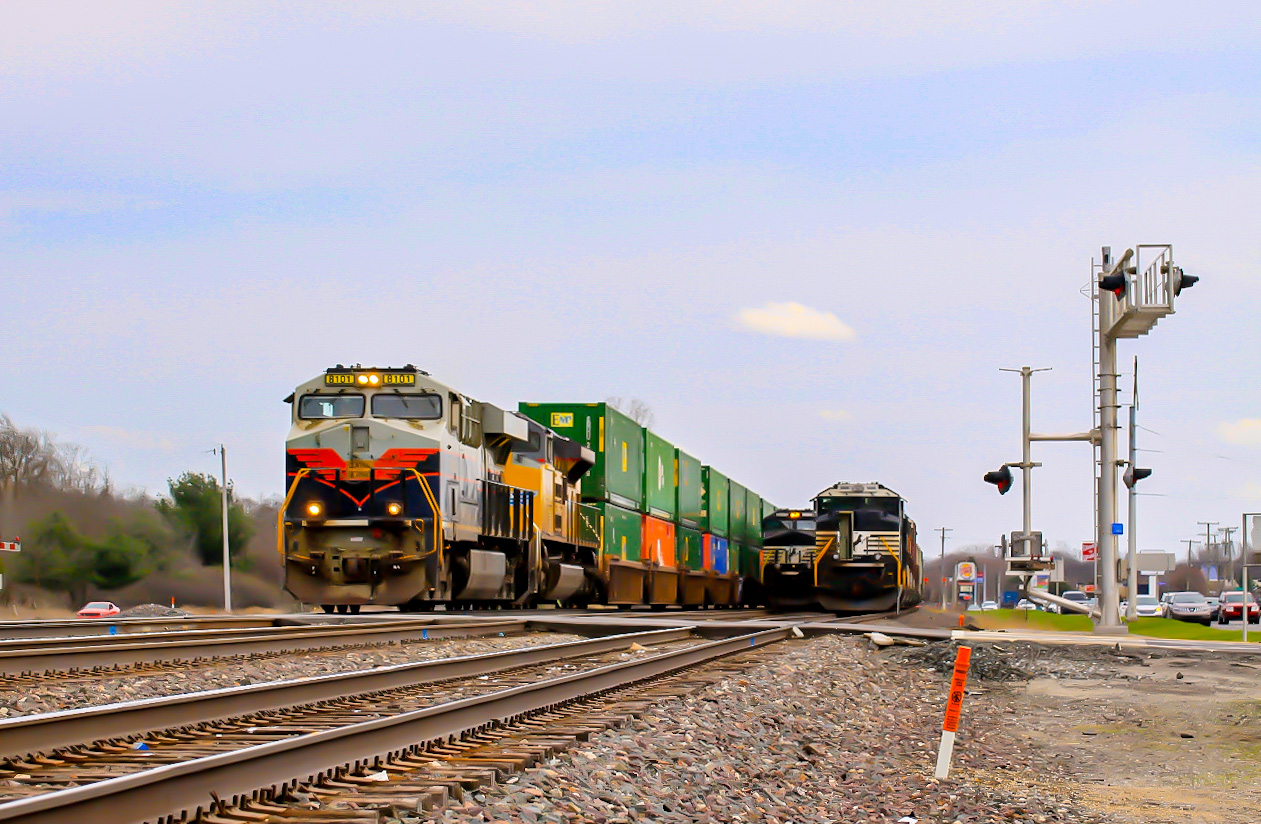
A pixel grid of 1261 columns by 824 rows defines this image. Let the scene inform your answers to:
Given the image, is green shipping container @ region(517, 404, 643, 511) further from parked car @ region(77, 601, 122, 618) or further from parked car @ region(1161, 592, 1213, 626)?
parked car @ region(1161, 592, 1213, 626)

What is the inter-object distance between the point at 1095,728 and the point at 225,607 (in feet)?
113

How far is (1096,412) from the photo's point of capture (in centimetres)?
2162

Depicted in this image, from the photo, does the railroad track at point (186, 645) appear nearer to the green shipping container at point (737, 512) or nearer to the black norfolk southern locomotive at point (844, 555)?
the black norfolk southern locomotive at point (844, 555)

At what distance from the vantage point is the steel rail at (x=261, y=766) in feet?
13.9

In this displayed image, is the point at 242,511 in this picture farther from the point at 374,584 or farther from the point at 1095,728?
the point at 1095,728

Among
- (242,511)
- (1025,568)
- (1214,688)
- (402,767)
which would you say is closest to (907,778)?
(402,767)

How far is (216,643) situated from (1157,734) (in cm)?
789

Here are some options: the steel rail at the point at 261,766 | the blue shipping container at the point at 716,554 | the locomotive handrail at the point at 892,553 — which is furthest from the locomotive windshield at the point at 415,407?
the blue shipping container at the point at 716,554

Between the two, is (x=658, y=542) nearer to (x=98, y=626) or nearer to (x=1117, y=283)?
(x=1117, y=283)

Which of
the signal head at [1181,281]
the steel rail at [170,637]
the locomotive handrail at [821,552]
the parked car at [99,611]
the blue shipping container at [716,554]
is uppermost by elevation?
the signal head at [1181,281]

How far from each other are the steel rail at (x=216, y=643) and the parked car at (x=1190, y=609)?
3529 centimetres

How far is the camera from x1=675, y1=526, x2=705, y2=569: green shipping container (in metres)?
31.5

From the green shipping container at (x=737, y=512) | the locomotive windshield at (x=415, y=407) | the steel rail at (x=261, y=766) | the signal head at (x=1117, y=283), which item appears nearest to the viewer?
the steel rail at (x=261, y=766)

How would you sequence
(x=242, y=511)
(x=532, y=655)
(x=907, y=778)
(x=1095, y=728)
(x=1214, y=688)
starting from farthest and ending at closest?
(x=242, y=511), (x=1214, y=688), (x=532, y=655), (x=1095, y=728), (x=907, y=778)
